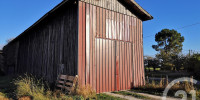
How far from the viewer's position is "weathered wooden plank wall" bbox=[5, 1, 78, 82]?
7.81 m

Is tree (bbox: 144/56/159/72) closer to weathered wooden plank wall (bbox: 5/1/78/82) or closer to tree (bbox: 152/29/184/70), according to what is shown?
tree (bbox: 152/29/184/70)

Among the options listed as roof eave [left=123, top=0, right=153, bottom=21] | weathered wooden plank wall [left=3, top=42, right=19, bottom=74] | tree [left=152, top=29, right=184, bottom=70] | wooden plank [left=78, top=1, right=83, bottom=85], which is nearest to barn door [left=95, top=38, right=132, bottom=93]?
wooden plank [left=78, top=1, right=83, bottom=85]

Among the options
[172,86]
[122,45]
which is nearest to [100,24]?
[122,45]

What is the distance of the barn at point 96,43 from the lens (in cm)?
752

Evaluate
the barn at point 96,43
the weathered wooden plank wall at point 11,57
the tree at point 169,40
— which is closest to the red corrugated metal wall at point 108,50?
the barn at point 96,43

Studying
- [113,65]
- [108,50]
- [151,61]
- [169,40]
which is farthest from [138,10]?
[169,40]

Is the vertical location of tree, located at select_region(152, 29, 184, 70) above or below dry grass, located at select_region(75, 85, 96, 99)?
above

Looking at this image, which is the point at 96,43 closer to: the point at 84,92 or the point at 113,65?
the point at 113,65

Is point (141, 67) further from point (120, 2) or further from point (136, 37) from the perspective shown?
point (120, 2)

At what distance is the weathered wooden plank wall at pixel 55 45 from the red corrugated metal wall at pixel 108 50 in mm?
449

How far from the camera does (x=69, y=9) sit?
8.37 meters

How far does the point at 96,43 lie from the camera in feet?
26.0

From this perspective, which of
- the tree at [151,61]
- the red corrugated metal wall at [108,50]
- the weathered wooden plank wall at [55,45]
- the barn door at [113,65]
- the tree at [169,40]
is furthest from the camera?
the tree at [169,40]

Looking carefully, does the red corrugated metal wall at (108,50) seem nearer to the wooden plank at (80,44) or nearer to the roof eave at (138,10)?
the wooden plank at (80,44)
